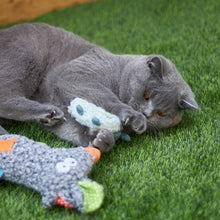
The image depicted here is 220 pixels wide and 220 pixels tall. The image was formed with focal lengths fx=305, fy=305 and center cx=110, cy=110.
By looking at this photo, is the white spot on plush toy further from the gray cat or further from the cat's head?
the cat's head

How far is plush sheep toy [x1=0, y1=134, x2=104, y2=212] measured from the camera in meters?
1.06

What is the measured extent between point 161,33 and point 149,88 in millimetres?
1399

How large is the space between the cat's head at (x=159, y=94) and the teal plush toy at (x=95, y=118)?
0.64 ft

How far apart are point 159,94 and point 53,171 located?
2.36 ft

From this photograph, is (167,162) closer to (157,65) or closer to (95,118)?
(95,118)

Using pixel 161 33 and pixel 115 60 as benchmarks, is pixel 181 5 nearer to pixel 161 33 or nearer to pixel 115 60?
pixel 161 33

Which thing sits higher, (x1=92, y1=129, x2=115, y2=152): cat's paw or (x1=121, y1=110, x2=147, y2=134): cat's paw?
(x1=121, y1=110, x2=147, y2=134): cat's paw

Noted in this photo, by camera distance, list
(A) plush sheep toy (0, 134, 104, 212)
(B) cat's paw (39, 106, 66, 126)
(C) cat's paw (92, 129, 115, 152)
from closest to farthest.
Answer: (A) plush sheep toy (0, 134, 104, 212)
(C) cat's paw (92, 129, 115, 152)
(B) cat's paw (39, 106, 66, 126)

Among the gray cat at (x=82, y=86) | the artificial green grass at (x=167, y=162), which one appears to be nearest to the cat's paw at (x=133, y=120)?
the gray cat at (x=82, y=86)

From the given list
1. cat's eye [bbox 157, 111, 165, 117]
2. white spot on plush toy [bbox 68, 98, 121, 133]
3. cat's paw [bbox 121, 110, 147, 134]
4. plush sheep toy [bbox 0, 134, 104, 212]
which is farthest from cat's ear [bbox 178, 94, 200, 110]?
plush sheep toy [bbox 0, 134, 104, 212]

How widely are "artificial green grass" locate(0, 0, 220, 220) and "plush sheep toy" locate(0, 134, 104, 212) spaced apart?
6 cm

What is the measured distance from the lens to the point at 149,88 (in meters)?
1.60

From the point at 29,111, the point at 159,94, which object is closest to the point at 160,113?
the point at 159,94

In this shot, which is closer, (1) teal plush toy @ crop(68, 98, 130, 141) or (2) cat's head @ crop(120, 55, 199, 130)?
(1) teal plush toy @ crop(68, 98, 130, 141)
